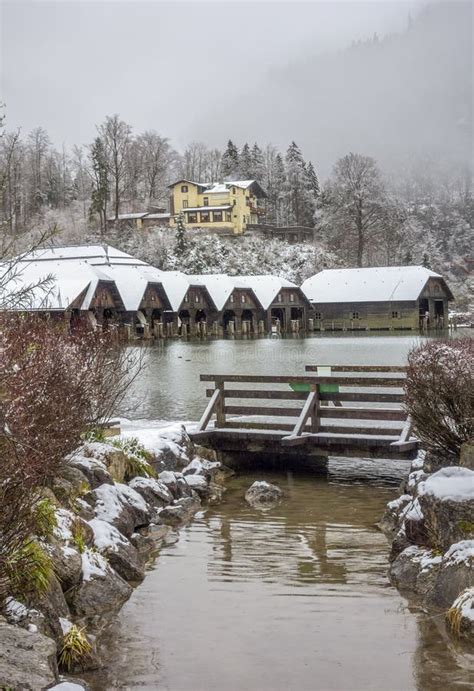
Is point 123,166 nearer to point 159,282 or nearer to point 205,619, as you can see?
point 159,282

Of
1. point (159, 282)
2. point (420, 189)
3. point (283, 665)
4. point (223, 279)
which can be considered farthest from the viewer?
point (420, 189)

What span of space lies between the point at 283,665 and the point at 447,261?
5180 inches

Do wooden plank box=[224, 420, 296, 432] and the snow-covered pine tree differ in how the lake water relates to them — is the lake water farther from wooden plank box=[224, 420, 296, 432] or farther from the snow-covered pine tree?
the snow-covered pine tree

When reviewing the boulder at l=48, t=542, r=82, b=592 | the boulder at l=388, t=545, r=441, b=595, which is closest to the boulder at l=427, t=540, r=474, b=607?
the boulder at l=388, t=545, r=441, b=595

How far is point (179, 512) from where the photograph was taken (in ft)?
42.5

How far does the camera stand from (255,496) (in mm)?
14000

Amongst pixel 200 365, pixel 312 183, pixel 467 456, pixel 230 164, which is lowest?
pixel 200 365

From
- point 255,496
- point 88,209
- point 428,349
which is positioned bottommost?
point 255,496

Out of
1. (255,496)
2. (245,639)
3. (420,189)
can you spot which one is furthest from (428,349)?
(420,189)

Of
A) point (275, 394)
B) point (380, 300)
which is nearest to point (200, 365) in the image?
point (275, 394)

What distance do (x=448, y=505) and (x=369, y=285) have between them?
273ft

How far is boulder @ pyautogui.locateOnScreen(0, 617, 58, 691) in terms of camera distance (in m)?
5.84

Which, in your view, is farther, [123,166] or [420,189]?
[420,189]

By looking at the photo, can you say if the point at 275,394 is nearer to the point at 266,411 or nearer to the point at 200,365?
the point at 266,411
